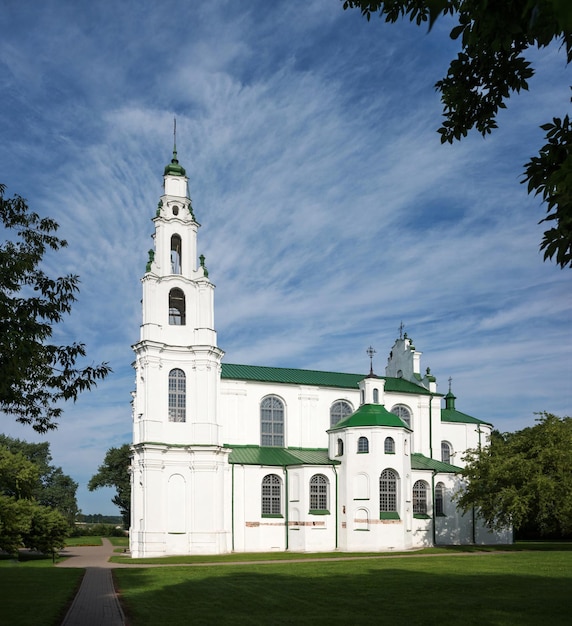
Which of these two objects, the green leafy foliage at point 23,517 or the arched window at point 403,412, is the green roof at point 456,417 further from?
the green leafy foliage at point 23,517

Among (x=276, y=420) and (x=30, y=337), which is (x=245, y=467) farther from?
(x=30, y=337)

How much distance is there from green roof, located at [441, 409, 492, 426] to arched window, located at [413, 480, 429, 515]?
9152 mm

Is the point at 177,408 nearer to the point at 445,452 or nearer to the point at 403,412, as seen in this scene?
the point at 403,412

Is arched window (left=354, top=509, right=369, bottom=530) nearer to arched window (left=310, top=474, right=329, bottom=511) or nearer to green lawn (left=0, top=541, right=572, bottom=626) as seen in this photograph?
arched window (left=310, top=474, right=329, bottom=511)

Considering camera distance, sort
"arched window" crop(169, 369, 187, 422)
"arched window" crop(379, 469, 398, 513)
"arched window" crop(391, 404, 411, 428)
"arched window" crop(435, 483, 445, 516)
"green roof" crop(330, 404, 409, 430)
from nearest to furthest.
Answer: "arched window" crop(169, 369, 187, 422) → "arched window" crop(379, 469, 398, 513) → "green roof" crop(330, 404, 409, 430) → "arched window" crop(435, 483, 445, 516) → "arched window" crop(391, 404, 411, 428)

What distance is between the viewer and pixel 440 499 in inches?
2146

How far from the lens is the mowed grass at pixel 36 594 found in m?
17.9

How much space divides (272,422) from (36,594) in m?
31.5

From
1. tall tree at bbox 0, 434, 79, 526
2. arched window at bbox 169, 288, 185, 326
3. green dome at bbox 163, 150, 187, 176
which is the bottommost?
tall tree at bbox 0, 434, 79, 526

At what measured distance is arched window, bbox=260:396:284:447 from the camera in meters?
53.1

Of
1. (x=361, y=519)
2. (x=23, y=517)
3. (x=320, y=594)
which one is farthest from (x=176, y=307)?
(x=320, y=594)

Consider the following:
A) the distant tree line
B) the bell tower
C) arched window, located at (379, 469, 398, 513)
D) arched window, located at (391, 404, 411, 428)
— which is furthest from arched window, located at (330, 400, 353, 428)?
the distant tree line

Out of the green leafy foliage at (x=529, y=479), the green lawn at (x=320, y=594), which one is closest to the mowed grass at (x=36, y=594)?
the green lawn at (x=320, y=594)

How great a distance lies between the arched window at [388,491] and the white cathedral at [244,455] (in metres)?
0.11
